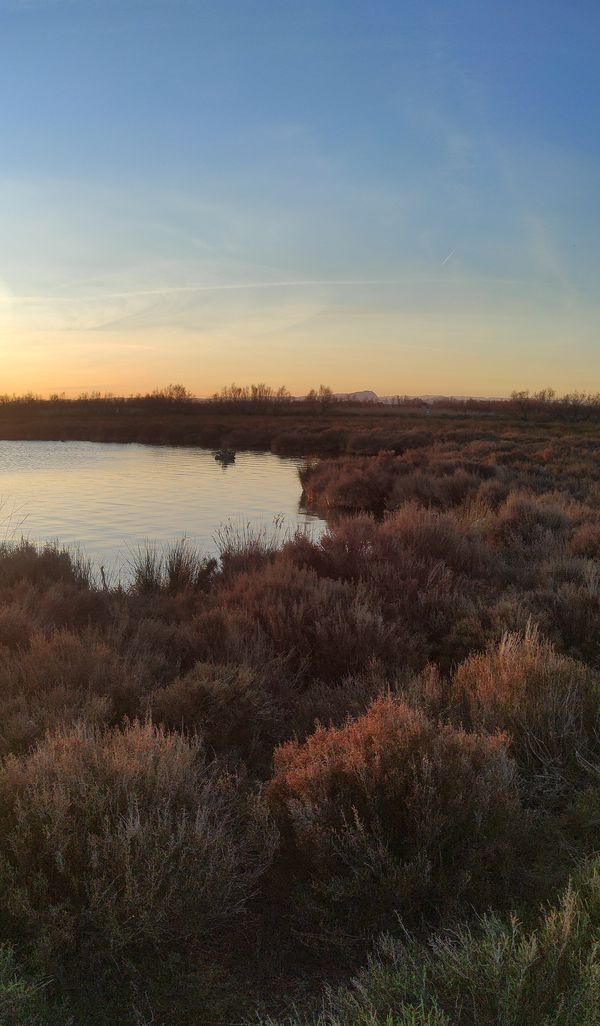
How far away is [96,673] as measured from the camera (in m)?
5.25

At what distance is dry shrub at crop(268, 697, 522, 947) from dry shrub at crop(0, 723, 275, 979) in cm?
26

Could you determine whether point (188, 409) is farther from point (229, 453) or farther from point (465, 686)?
point (465, 686)

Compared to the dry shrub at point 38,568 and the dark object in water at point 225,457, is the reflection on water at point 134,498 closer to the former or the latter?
the dark object in water at point 225,457

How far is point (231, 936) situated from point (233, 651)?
3.08m

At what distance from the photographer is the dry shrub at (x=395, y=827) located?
3.15m

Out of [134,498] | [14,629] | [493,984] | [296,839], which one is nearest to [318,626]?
[14,629]

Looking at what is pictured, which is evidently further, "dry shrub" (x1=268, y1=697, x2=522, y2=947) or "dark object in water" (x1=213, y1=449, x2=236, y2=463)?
"dark object in water" (x1=213, y1=449, x2=236, y2=463)

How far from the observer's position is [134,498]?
23.0 meters

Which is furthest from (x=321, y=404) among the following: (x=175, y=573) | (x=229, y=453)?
(x=175, y=573)

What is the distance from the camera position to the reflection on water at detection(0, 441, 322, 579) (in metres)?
16.3

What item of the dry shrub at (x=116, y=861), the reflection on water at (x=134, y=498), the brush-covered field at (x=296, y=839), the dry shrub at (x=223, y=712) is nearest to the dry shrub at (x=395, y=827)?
the brush-covered field at (x=296, y=839)

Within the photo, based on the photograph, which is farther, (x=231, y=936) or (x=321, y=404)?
(x=321, y=404)

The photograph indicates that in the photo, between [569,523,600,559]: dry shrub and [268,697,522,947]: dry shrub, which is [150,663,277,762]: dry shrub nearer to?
[268,697,522,947]: dry shrub

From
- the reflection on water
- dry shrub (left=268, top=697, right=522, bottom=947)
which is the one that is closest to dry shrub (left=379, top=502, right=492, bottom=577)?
the reflection on water
